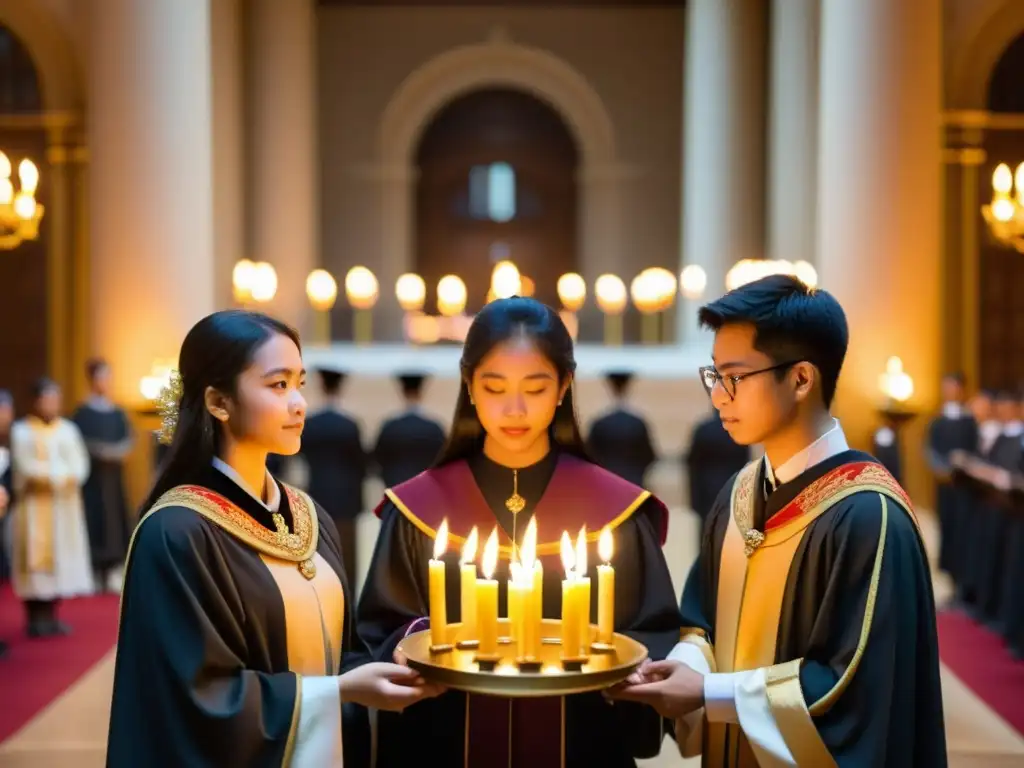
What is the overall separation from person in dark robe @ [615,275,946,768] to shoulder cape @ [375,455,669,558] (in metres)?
0.30

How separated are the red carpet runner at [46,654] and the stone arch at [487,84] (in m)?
10.1

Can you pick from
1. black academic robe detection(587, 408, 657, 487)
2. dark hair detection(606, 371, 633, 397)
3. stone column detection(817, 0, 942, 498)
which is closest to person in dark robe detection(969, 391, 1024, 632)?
stone column detection(817, 0, 942, 498)

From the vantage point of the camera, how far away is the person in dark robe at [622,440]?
1010 centimetres

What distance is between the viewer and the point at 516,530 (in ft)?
11.1

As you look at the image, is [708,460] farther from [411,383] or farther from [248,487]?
[248,487]

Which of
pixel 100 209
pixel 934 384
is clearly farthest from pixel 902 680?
pixel 100 209

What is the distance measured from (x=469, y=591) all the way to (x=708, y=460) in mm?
7556

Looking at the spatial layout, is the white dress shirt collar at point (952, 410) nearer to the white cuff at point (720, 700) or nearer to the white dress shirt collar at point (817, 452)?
the white dress shirt collar at point (817, 452)

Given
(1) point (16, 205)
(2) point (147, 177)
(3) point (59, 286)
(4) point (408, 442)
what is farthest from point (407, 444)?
(3) point (59, 286)

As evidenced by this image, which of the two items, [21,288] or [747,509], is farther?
[21,288]

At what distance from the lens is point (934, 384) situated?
37.2 ft

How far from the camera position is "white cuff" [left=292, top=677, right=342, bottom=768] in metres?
2.84

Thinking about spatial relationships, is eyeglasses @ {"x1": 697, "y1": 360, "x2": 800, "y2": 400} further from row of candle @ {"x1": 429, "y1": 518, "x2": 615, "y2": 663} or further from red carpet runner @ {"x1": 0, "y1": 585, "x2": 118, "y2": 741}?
red carpet runner @ {"x1": 0, "y1": 585, "x2": 118, "y2": 741}

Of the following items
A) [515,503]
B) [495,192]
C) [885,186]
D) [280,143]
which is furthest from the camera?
[495,192]
